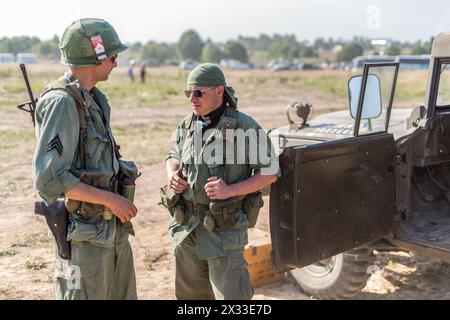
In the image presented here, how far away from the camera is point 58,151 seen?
2.72 metres

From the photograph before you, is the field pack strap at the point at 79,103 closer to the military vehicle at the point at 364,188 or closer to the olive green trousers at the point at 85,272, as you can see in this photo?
the olive green trousers at the point at 85,272

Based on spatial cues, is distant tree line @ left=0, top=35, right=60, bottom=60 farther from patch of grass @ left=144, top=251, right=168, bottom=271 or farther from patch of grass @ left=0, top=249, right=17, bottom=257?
patch of grass @ left=144, top=251, right=168, bottom=271

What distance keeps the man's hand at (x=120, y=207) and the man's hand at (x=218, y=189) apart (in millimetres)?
451

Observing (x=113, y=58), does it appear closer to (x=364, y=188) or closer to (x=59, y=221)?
(x=59, y=221)

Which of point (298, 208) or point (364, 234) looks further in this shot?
point (364, 234)

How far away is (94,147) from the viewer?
293 centimetres

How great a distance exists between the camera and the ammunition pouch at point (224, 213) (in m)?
3.24

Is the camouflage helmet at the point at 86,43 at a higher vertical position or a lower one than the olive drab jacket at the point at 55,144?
higher

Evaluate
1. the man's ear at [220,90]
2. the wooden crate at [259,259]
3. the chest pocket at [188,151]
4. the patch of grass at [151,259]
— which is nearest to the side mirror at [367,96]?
the man's ear at [220,90]

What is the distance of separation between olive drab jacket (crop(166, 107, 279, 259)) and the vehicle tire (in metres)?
1.59
